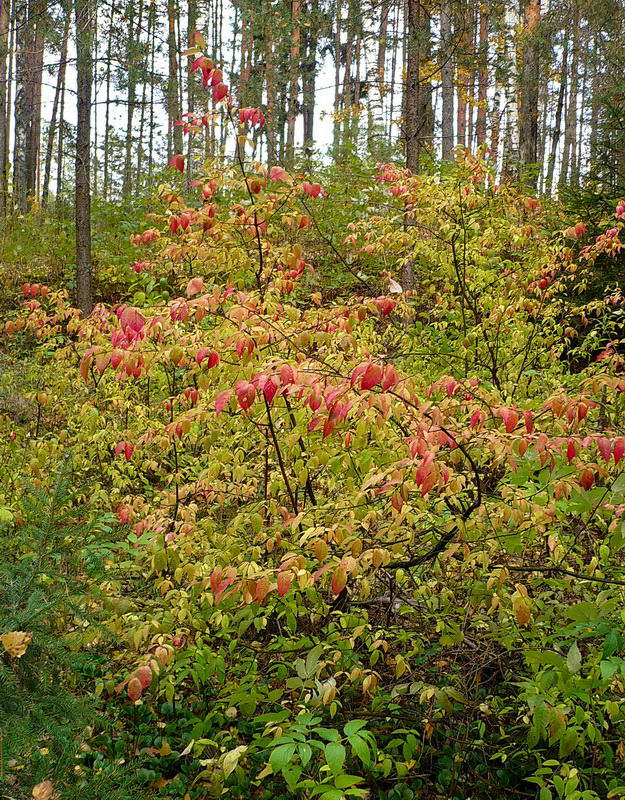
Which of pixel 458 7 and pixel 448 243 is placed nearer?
pixel 448 243

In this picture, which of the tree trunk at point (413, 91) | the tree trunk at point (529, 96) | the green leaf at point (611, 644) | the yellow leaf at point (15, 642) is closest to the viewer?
the yellow leaf at point (15, 642)

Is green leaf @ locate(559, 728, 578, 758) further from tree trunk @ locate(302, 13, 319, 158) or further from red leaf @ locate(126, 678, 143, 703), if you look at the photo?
tree trunk @ locate(302, 13, 319, 158)

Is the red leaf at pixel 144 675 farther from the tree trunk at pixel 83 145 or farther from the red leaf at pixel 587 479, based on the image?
the tree trunk at pixel 83 145

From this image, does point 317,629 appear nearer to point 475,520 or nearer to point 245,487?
point 245,487

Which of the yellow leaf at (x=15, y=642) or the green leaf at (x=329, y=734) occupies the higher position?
the yellow leaf at (x=15, y=642)

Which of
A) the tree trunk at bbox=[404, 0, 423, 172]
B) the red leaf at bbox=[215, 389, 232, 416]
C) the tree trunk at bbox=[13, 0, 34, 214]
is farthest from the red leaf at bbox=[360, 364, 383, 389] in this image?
the tree trunk at bbox=[13, 0, 34, 214]

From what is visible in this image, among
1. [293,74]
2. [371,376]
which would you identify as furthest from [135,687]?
[293,74]

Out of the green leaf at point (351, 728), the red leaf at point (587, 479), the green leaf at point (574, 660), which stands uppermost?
the red leaf at point (587, 479)

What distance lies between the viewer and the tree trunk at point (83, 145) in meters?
8.58

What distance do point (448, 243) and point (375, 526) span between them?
281 cm

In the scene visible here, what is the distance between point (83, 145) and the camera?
9.34 meters

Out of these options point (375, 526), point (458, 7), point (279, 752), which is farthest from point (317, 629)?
point (458, 7)

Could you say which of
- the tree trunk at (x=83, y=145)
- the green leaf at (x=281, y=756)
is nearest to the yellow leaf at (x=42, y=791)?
the green leaf at (x=281, y=756)

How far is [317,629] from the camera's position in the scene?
3.30m
